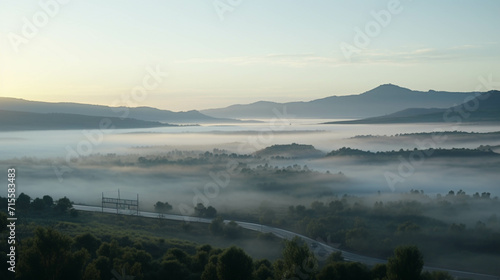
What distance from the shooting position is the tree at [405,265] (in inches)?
958

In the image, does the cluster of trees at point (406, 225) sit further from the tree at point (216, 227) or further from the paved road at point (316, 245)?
the tree at point (216, 227)

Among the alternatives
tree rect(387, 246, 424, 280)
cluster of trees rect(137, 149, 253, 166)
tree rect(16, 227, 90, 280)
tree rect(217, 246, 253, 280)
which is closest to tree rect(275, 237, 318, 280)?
tree rect(217, 246, 253, 280)

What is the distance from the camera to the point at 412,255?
24328 mm

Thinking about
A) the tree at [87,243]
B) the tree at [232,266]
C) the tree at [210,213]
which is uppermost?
the tree at [232,266]

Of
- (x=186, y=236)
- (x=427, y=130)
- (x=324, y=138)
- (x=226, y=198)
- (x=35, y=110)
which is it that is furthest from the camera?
(x=35, y=110)

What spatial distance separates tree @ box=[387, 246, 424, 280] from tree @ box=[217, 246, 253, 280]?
7002 mm

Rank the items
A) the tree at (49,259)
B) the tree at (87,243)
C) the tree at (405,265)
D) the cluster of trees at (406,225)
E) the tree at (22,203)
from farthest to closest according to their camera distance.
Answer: the tree at (22,203)
the cluster of trees at (406,225)
the tree at (87,243)
the tree at (405,265)
the tree at (49,259)

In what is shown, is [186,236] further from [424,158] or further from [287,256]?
[424,158]

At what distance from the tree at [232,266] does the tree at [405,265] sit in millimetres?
7002

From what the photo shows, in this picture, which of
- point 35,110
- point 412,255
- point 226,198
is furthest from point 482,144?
point 35,110

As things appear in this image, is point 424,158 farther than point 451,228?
Yes

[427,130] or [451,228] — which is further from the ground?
[427,130]

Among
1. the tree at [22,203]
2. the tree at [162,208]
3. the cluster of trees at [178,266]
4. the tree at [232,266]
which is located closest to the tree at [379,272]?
the cluster of trees at [178,266]

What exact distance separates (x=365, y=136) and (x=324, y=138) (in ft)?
43.9
